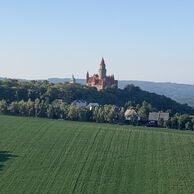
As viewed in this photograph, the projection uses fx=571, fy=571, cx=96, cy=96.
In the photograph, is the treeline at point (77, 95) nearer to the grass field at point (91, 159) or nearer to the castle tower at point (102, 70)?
the castle tower at point (102, 70)

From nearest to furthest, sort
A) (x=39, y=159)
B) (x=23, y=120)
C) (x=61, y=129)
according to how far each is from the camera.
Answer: (x=39, y=159) → (x=61, y=129) → (x=23, y=120)

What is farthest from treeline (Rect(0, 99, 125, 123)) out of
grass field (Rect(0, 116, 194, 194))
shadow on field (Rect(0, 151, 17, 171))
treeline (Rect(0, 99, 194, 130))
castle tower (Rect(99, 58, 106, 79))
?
castle tower (Rect(99, 58, 106, 79))

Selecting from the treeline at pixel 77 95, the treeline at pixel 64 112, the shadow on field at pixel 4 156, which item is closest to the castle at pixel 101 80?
the treeline at pixel 77 95

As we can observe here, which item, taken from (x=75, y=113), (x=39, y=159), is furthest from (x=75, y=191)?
(x=75, y=113)

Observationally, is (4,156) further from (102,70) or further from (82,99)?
(102,70)

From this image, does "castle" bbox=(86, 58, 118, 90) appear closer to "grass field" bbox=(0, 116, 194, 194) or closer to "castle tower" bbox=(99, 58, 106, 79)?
"castle tower" bbox=(99, 58, 106, 79)

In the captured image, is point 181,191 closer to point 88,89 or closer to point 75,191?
point 75,191
